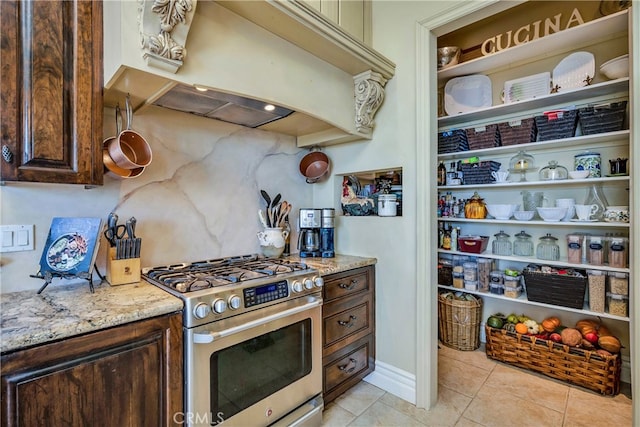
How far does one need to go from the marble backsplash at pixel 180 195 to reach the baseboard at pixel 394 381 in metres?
1.23

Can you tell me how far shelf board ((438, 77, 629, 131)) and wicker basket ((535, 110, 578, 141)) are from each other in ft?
0.40

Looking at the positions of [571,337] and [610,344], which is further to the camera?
[571,337]

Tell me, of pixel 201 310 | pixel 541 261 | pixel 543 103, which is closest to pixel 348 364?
pixel 201 310

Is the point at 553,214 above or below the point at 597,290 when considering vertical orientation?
above

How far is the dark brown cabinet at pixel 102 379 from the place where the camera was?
0.88 meters

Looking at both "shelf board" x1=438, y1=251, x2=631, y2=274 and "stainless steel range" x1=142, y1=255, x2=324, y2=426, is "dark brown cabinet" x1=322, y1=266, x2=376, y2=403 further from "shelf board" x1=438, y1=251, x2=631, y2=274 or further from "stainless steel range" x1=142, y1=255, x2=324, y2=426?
"shelf board" x1=438, y1=251, x2=631, y2=274

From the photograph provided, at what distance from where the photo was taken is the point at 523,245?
7.89 ft

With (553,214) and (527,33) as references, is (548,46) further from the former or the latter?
(553,214)

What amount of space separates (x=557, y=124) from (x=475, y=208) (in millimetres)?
813

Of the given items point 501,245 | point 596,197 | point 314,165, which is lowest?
point 501,245

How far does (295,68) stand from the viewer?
1.68 meters

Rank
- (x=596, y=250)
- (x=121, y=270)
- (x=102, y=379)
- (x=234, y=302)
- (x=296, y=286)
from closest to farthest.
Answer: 1. (x=102, y=379)
2. (x=234, y=302)
3. (x=121, y=270)
4. (x=296, y=286)
5. (x=596, y=250)

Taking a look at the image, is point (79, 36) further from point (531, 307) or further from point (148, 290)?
point (531, 307)

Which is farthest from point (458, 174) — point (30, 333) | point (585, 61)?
point (30, 333)
